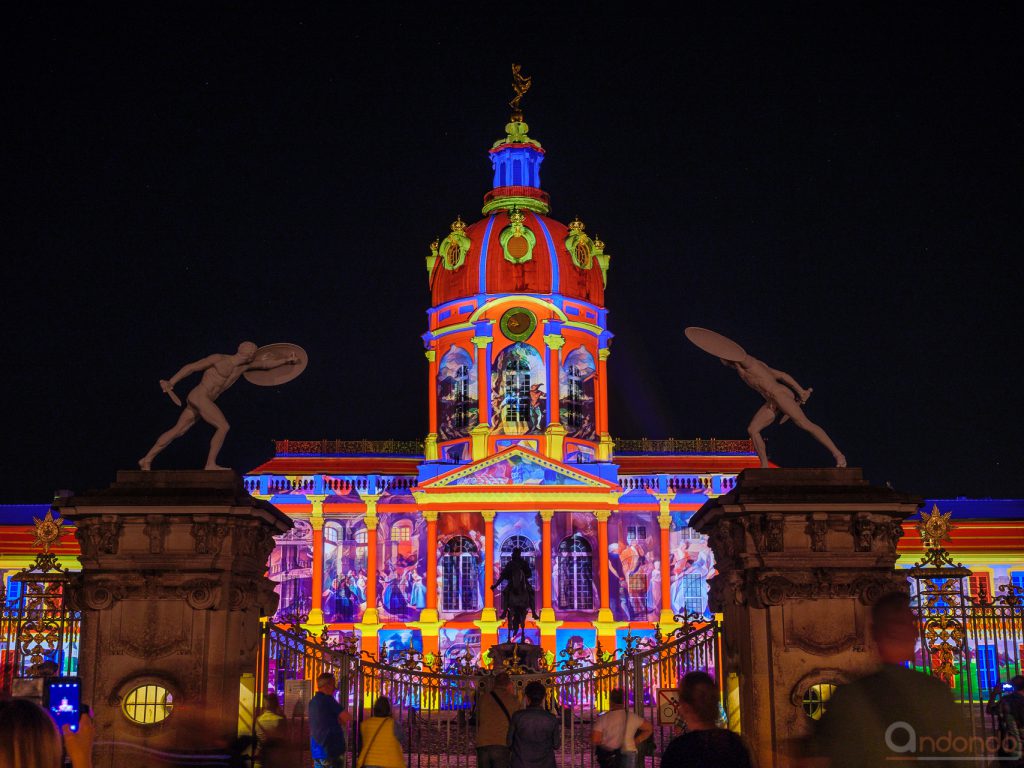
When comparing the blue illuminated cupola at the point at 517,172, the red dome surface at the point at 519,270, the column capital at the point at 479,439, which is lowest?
the column capital at the point at 479,439

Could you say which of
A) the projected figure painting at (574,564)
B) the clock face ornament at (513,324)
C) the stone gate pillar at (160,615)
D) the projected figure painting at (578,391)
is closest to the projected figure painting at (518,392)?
the clock face ornament at (513,324)

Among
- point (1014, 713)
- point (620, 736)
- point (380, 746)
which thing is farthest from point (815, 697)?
point (380, 746)

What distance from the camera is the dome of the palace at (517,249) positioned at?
160ft

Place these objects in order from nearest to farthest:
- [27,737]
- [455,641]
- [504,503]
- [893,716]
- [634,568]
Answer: [27,737] < [893,716] < [455,641] < [504,503] < [634,568]

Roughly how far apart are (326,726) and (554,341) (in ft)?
120

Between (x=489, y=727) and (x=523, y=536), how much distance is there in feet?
110

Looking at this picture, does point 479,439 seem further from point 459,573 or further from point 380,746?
point 380,746

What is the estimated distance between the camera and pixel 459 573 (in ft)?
148

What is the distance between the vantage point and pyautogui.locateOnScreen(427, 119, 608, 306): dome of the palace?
4875cm

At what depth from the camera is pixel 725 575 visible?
492 inches

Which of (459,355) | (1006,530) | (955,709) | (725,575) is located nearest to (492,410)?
(459,355)

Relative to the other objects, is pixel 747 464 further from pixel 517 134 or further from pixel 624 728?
pixel 624 728

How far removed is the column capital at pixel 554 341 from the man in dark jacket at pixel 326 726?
3642 centimetres

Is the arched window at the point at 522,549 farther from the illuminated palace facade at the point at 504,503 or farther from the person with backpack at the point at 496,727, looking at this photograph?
the person with backpack at the point at 496,727
